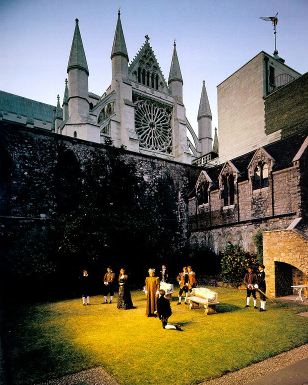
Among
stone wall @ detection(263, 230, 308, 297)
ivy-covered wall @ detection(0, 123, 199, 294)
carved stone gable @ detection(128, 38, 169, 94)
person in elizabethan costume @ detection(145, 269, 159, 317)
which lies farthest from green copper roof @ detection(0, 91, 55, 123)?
stone wall @ detection(263, 230, 308, 297)

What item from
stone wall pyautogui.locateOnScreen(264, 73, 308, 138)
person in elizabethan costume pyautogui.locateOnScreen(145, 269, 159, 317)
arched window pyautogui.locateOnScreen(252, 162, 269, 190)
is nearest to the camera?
person in elizabethan costume pyautogui.locateOnScreen(145, 269, 159, 317)

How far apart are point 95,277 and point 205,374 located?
1292 centimetres

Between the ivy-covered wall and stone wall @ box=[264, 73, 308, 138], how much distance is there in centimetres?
1497

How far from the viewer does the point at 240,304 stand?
41.3 feet

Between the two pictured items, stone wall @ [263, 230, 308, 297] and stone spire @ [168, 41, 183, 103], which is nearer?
stone wall @ [263, 230, 308, 297]

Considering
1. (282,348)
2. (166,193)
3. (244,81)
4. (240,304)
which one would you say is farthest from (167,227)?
(244,81)

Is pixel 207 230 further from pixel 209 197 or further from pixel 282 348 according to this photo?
pixel 282 348

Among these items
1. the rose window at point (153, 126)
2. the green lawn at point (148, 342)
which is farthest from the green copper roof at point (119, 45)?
the green lawn at point (148, 342)

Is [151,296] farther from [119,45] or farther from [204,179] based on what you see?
[119,45]

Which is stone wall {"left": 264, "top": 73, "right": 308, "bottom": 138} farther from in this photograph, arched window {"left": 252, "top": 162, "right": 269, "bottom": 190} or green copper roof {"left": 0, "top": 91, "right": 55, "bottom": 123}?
green copper roof {"left": 0, "top": 91, "right": 55, "bottom": 123}

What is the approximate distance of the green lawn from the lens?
6102 millimetres

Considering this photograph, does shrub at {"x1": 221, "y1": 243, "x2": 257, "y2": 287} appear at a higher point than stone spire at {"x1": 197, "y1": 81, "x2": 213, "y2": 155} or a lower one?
lower

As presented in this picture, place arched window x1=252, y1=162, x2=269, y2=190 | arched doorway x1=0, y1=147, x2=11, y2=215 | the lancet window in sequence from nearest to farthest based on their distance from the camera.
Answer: arched doorway x1=0, y1=147, x2=11, y2=215 < arched window x1=252, y1=162, x2=269, y2=190 < the lancet window

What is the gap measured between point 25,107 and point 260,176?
180 feet
